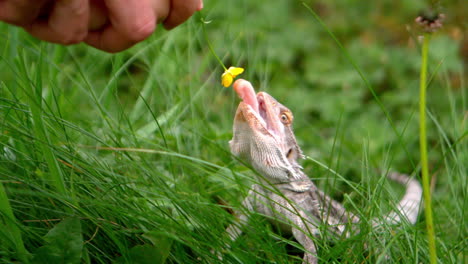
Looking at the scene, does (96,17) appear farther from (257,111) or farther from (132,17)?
(257,111)

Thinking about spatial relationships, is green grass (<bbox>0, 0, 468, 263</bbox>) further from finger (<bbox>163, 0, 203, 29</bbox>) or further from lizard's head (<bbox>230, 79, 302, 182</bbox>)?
finger (<bbox>163, 0, 203, 29</bbox>)

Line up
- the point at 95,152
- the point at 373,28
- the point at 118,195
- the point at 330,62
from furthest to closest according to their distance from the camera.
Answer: the point at 373,28 → the point at 330,62 → the point at 95,152 → the point at 118,195

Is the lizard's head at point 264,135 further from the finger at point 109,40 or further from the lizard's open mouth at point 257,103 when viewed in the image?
the finger at point 109,40

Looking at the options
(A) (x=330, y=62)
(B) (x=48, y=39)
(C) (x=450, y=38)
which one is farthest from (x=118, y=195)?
(C) (x=450, y=38)

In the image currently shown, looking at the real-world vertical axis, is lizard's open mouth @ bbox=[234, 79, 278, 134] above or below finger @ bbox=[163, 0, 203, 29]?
below

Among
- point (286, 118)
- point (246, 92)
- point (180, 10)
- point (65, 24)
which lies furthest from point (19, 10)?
point (286, 118)

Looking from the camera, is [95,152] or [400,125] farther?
[400,125]

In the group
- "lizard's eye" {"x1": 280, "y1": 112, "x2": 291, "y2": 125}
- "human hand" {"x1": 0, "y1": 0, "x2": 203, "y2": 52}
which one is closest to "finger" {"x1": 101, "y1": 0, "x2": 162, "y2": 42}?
"human hand" {"x1": 0, "y1": 0, "x2": 203, "y2": 52}

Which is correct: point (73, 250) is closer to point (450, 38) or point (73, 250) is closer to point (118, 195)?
point (118, 195)
